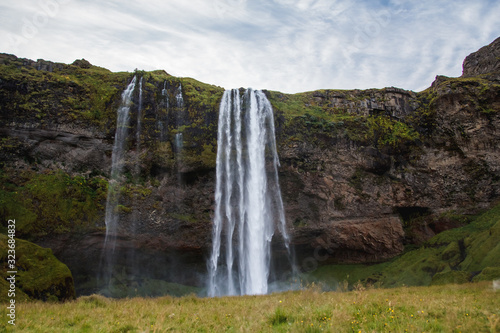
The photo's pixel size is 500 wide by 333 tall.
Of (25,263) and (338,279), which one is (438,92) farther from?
(25,263)

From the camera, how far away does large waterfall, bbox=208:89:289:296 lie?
31.0m

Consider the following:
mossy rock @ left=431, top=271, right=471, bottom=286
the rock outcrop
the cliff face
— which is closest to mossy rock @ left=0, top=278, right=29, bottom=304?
the cliff face

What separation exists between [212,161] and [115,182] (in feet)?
30.5

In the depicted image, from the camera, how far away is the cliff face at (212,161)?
2892 centimetres

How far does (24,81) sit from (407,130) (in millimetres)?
38087

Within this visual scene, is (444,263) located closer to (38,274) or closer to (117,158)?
(38,274)

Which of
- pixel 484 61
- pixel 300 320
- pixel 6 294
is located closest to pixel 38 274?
pixel 6 294

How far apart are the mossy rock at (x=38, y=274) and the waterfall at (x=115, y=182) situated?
10.3 metres

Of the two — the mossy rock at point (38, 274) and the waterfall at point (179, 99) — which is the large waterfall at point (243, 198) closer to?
the waterfall at point (179, 99)

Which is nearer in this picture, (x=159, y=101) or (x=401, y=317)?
(x=401, y=317)

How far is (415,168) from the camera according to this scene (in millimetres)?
33406

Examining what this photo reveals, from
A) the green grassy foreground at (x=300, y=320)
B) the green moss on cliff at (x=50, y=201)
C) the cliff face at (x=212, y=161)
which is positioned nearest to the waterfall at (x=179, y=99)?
the cliff face at (x=212, y=161)

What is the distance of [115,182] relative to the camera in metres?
30.2

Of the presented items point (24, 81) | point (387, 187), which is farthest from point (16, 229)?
point (387, 187)
